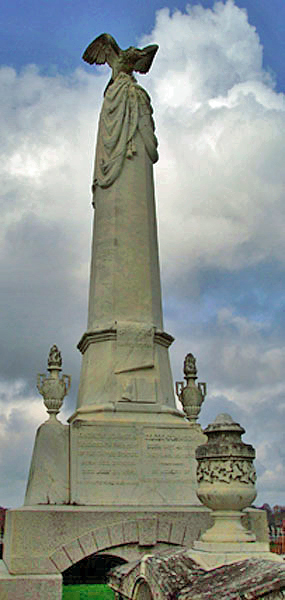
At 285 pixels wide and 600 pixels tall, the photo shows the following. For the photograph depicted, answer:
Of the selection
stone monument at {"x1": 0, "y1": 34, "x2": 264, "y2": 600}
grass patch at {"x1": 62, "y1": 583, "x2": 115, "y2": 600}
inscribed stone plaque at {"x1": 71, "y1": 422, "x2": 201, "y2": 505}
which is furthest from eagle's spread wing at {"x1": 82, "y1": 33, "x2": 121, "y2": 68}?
grass patch at {"x1": 62, "y1": 583, "x2": 115, "y2": 600}

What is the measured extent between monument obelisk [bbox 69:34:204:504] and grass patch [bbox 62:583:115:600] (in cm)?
146

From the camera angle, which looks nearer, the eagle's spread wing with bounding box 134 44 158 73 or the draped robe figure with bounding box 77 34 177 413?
the draped robe figure with bounding box 77 34 177 413

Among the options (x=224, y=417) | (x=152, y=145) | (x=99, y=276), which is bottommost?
(x=224, y=417)

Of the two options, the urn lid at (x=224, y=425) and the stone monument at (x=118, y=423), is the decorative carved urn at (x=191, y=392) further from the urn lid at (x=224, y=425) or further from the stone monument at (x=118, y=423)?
the urn lid at (x=224, y=425)

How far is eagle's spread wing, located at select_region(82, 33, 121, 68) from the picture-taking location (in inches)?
601

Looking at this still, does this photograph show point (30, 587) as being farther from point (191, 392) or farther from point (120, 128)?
point (120, 128)

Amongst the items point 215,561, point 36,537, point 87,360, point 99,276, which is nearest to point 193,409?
point 87,360

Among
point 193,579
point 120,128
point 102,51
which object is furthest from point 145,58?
point 193,579

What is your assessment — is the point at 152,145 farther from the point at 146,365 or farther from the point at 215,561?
the point at 215,561

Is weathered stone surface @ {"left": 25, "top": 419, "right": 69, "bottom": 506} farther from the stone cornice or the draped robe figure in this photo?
the stone cornice

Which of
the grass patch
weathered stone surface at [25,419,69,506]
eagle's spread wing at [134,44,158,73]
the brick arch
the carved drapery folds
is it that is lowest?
the grass patch

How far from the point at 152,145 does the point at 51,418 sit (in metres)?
7.48

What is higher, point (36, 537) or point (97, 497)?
point (97, 497)

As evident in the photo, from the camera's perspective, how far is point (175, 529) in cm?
1018
